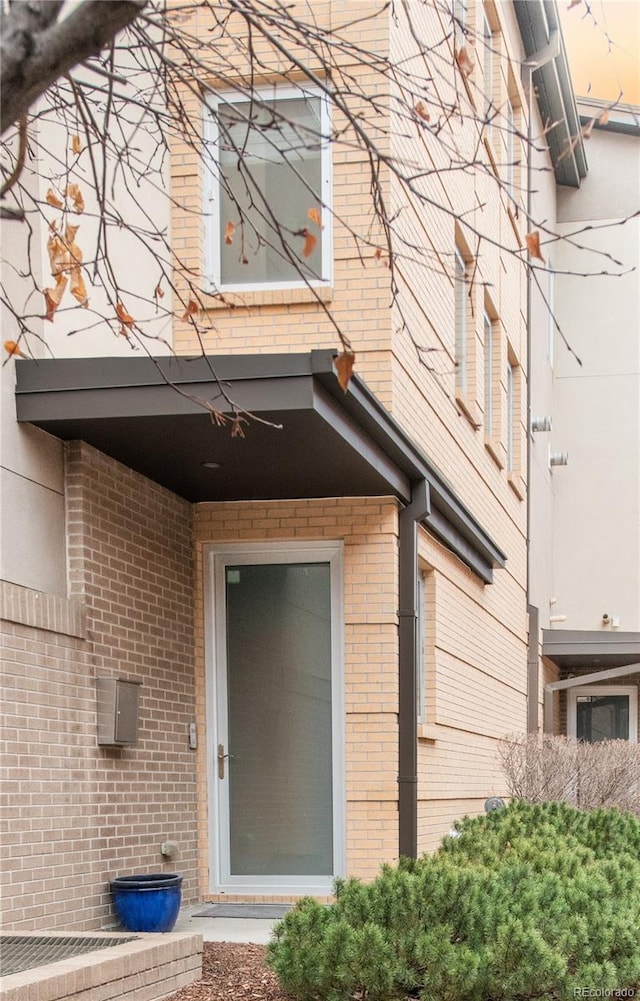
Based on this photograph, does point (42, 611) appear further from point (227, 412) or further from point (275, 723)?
point (275, 723)

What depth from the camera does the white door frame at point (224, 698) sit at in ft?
35.0

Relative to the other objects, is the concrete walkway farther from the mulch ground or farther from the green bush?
the green bush

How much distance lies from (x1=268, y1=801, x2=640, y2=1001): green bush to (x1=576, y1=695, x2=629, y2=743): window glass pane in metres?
19.7

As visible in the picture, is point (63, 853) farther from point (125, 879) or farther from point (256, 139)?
A: point (256, 139)

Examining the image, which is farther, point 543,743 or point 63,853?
point 543,743

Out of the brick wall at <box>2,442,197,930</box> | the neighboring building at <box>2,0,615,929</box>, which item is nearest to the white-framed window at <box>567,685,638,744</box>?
the neighboring building at <box>2,0,615,929</box>

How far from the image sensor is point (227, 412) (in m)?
8.73

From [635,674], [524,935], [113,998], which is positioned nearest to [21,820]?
[113,998]

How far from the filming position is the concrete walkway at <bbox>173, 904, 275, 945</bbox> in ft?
29.1

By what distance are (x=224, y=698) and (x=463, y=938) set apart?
5.15 m

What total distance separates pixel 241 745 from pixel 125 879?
2.15 metres

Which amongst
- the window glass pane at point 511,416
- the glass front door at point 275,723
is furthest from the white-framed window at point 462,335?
the glass front door at point 275,723

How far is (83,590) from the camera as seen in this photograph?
9.11 meters

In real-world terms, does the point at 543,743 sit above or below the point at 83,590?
below
